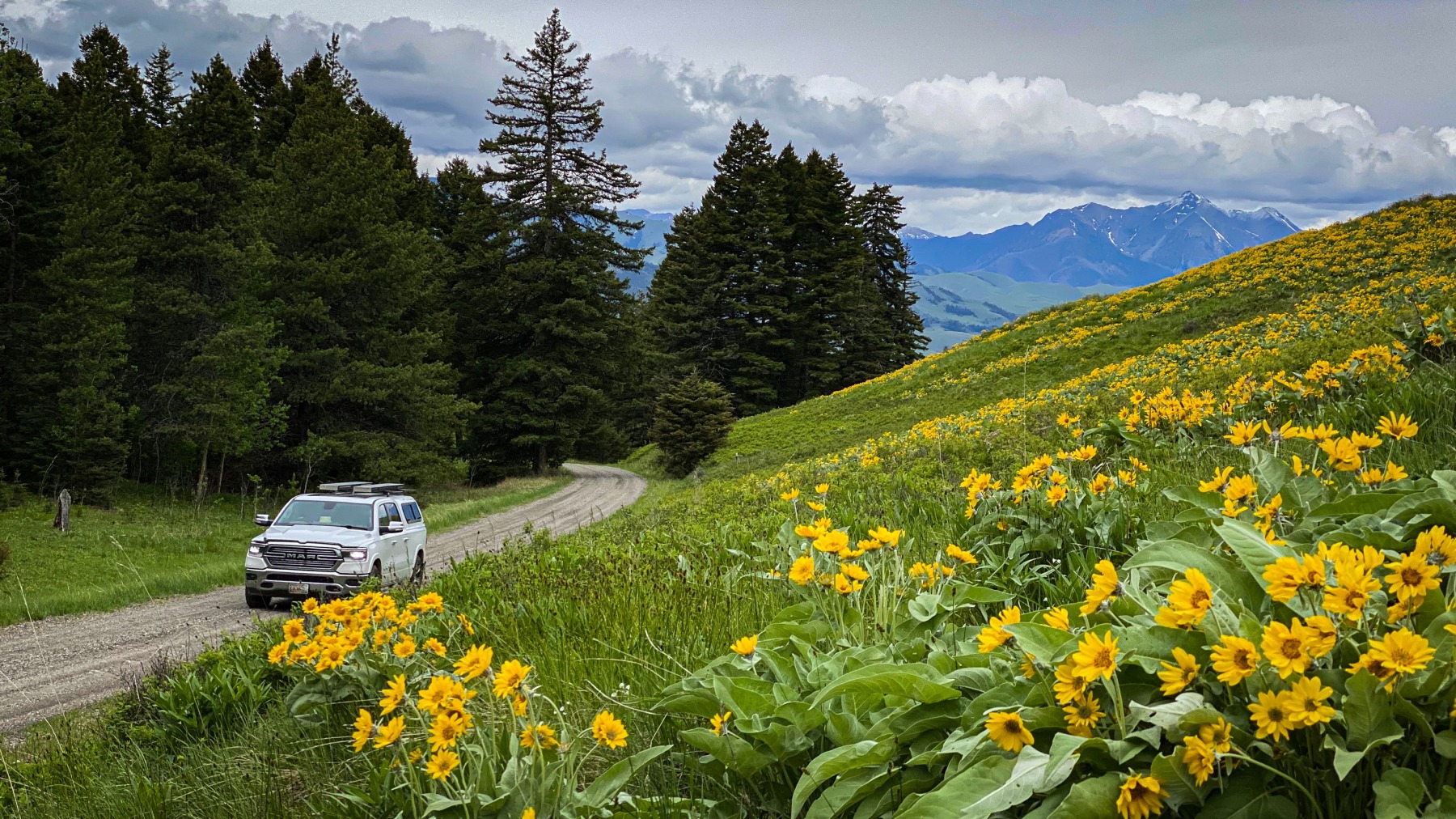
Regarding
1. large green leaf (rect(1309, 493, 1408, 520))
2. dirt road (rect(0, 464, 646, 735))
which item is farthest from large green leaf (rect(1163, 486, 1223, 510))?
dirt road (rect(0, 464, 646, 735))

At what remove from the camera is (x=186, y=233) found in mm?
25766

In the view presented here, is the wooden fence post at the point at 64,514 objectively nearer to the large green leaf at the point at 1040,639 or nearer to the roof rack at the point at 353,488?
the roof rack at the point at 353,488

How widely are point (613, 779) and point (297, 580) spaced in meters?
10.7

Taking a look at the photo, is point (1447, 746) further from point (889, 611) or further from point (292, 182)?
point (292, 182)

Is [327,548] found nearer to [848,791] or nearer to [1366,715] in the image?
[848,791]

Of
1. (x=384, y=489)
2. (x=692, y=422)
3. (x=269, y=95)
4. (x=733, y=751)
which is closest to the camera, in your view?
(x=733, y=751)

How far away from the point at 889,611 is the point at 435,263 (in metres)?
35.8

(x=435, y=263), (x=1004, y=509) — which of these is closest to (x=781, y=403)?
(x=435, y=263)

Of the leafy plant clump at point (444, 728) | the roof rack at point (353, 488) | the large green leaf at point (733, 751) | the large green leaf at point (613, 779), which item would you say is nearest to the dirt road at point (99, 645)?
the roof rack at point (353, 488)

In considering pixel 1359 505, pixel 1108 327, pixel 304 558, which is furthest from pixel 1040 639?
pixel 1108 327

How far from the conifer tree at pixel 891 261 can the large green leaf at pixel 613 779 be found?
50.2 metres

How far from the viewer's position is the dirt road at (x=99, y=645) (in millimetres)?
7703

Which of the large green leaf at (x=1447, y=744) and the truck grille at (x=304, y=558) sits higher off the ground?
the large green leaf at (x=1447, y=744)

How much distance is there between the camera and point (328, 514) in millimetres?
12188
